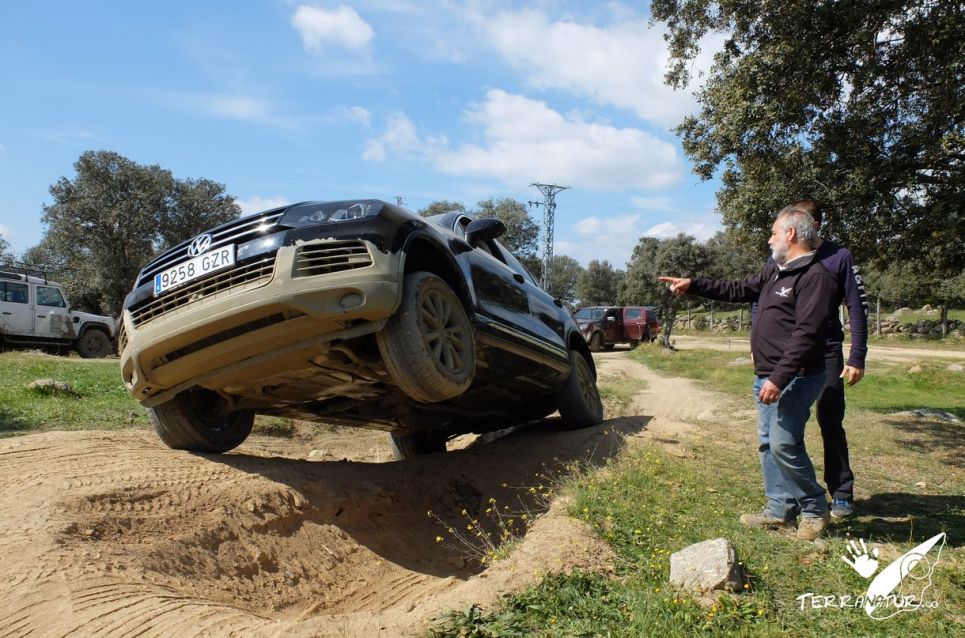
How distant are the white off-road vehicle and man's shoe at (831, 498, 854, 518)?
1647cm

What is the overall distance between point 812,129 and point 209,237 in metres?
6.79

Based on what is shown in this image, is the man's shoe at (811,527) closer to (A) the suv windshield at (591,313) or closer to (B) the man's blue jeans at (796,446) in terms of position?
(B) the man's blue jeans at (796,446)

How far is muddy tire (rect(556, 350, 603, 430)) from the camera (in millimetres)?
5988

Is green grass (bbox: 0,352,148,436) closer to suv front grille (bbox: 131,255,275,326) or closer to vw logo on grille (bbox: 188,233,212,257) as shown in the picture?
suv front grille (bbox: 131,255,275,326)

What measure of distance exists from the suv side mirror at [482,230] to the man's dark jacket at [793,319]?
1763mm

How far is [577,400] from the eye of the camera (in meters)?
6.01

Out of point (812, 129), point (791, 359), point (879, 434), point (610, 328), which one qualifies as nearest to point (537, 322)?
point (791, 359)

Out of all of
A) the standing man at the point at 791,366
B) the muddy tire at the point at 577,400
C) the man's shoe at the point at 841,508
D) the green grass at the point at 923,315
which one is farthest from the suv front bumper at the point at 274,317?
the green grass at the point at 923,315

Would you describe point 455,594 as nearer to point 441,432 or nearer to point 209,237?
point 209,237

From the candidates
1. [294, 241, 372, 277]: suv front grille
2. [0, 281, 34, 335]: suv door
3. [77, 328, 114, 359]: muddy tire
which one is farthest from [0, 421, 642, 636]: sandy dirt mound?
[77, 328, 114, 359]: muddy tire

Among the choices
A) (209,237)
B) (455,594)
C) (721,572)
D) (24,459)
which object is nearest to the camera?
(721,572)

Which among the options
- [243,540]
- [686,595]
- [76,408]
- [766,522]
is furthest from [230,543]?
[76,408]

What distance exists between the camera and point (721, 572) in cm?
266

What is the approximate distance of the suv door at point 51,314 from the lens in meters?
14.9
